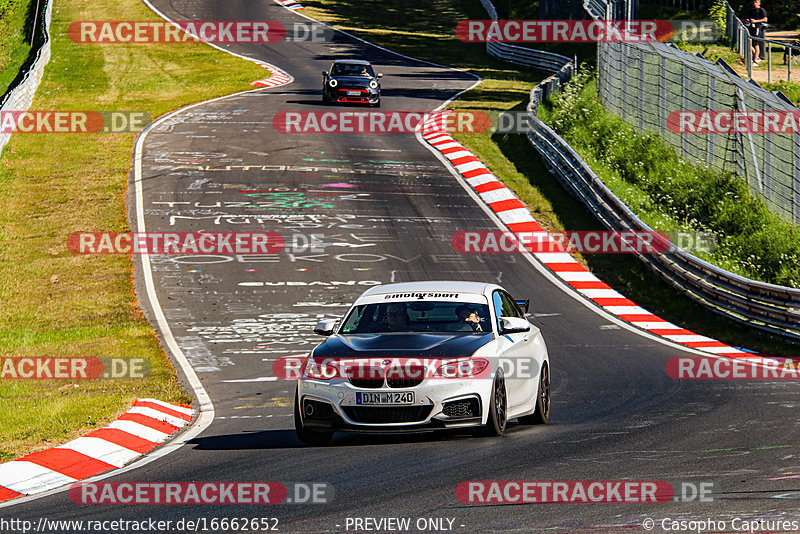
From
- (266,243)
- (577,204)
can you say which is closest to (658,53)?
(577,204)

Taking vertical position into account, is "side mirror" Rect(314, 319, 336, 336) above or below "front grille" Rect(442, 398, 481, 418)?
above

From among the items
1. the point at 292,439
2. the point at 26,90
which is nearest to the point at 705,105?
the point at 292,439

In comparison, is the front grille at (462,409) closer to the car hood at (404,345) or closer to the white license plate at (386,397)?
the white license plate at (386,397)

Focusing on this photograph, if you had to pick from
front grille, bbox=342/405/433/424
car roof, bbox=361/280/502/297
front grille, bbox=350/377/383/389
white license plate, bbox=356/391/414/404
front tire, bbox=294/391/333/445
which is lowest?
front tire, bbox=294/391/333/445

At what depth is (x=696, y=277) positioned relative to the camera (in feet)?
70.2

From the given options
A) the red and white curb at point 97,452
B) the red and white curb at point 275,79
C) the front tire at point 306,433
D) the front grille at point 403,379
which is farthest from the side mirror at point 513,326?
the red and white curb at point 275,79

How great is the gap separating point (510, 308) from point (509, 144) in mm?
22224

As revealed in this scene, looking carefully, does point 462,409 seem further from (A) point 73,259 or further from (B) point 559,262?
(A) point 73,259

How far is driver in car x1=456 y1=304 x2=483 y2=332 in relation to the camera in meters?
11.3

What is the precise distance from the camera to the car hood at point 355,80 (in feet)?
129

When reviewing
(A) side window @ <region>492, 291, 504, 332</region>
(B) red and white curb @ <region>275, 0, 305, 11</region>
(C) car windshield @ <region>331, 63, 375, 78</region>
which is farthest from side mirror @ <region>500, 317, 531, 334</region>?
(B) red and white curb @ <region>275, 0, 305, 11</region>

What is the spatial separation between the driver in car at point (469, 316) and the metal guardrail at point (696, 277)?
8.86 m

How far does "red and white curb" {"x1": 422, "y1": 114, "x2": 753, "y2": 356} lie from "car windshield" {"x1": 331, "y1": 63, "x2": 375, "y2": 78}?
5.64 m

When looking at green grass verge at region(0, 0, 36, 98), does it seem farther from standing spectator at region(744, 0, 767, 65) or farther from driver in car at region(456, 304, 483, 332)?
driver in car at region(456, 304, 483, 332)
